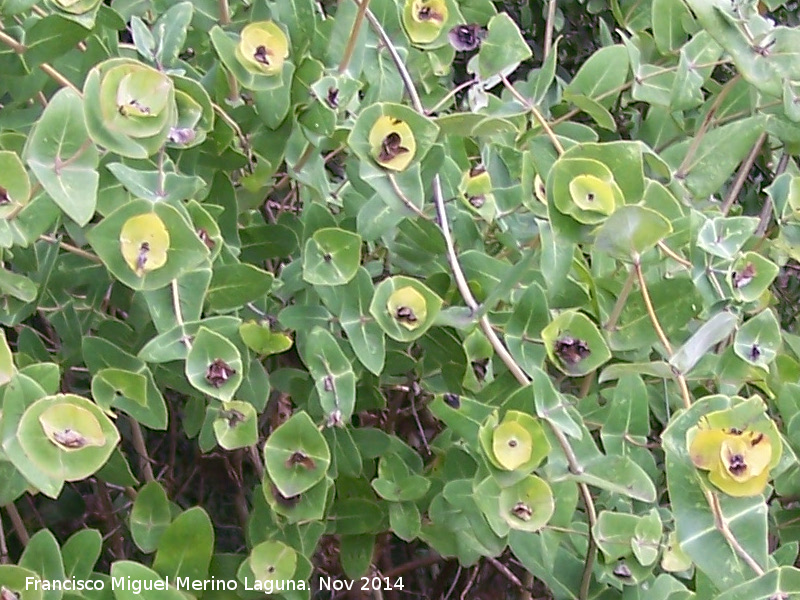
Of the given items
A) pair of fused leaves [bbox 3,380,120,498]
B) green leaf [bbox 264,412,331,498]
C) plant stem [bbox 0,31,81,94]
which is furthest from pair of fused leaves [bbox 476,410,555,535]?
plant stem [bbox 0,31,81,94]

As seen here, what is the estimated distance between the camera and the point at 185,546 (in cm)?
57

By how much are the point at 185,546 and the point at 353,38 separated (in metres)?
0.36

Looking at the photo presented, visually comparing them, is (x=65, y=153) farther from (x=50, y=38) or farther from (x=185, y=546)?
(x=185, y=546)

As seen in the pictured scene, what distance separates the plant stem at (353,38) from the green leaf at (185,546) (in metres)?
0.32

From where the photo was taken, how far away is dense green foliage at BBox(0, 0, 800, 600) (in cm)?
46

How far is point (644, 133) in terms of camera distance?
78cm

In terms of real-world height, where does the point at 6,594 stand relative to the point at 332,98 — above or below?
below

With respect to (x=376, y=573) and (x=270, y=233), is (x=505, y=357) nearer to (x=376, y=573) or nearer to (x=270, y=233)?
(x=270, y=233)

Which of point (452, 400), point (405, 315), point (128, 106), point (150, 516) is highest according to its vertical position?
point (128, 106)

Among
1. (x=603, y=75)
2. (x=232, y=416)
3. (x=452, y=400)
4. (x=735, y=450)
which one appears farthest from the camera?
(x=603, y=75)

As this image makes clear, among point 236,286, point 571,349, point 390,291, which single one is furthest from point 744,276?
point 236,286

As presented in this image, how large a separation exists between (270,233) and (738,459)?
0.37 metres

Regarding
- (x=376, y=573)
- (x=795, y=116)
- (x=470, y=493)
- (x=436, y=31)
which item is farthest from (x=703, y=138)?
(x=376, y=573)

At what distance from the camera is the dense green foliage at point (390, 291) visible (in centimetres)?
46
